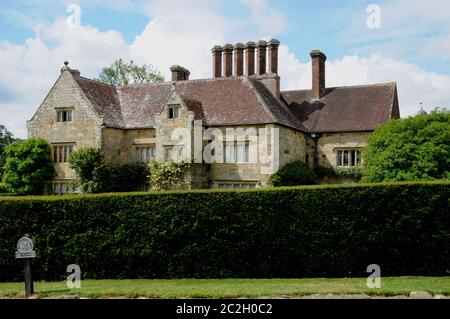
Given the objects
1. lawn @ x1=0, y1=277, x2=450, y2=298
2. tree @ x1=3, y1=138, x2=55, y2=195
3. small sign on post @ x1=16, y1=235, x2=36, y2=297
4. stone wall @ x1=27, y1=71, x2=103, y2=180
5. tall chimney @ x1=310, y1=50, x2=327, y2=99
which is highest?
tall chimney @ x1=310, y1=50, x2=327, y2=99

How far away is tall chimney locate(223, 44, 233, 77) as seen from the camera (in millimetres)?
42344

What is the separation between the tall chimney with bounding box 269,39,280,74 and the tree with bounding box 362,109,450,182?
33.0 feet

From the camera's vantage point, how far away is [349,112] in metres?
39.9

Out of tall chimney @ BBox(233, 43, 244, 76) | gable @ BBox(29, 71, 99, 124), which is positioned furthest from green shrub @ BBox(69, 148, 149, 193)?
tall chimney @ BBox(233, 43, 244, 76)

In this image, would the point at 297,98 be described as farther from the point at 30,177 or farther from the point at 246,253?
the point at 246,253

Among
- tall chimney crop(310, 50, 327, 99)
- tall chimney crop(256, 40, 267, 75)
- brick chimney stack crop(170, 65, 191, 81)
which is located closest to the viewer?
tall chimney crop(256, 40, 267, 75)

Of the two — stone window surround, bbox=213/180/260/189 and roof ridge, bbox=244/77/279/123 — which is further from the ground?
roof ridge, bbox=244/77/279/123

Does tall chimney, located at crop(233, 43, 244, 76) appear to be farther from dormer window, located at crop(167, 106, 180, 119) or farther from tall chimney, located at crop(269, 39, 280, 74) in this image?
Answer: dormer window, located at crop(167, 106, 180, 119)

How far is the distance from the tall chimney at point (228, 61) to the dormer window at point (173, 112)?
761 centimetres

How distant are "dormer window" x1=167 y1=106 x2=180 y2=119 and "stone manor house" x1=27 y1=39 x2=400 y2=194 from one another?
0.06 metres

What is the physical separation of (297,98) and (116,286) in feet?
87.7

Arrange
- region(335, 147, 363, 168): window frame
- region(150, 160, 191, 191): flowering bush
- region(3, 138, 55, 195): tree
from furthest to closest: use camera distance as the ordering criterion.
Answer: region(335, 147, 363, 168): window frame → region(3, 138, 55, 195): tree → region(150, 160, 191, 191): flowering bush

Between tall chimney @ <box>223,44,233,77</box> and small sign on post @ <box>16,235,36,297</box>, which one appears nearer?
small sign on post @ <box>16,235,36,297</box>
